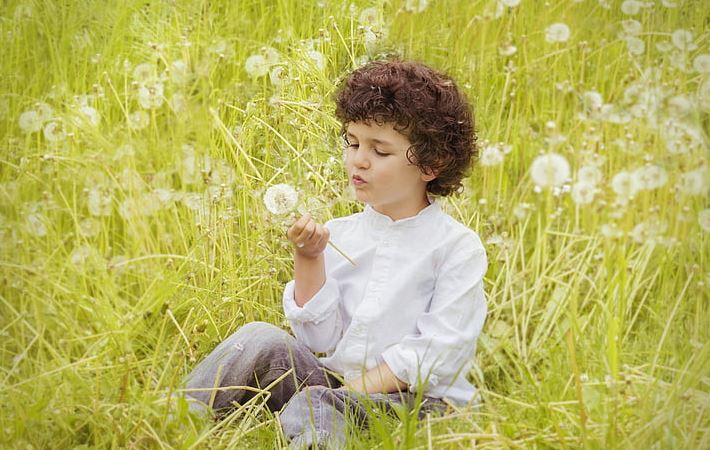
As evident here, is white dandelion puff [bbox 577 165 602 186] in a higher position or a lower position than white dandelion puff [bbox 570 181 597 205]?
higher

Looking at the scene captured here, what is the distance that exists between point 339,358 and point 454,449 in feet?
1.16

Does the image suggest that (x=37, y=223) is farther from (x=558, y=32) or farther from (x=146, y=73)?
(x=558, y=32)

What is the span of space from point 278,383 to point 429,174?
0.50 m

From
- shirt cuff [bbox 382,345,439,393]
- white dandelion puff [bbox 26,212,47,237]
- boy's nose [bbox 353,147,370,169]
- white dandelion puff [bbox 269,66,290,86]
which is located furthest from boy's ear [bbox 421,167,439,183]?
white dandelion puff [bbox 26,212,47,237]

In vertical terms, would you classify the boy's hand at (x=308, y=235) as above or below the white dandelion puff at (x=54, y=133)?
below

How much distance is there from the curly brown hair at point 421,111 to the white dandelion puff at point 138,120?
0.57 meters

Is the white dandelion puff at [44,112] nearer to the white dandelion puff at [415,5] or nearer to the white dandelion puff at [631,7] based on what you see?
the white dandelion puff at [415,5]

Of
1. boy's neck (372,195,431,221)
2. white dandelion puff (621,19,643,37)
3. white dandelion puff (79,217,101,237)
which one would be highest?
white dandelion puff (621,19,643,37)

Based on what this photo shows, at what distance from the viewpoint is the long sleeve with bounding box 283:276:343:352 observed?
1.90 m

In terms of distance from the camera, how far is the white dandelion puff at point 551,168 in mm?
2062

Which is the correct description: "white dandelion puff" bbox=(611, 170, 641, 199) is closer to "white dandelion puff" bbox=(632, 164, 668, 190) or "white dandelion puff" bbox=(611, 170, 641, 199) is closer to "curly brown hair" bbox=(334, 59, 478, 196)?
"white dandelion puff" bbox=(632, 164, 668, 190)

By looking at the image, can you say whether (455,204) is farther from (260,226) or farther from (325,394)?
(325,394)

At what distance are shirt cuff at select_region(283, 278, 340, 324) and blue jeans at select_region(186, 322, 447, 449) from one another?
0.15 ft

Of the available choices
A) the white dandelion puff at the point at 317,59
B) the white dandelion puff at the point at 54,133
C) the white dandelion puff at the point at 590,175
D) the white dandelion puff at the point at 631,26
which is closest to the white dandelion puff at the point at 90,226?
the white dandelion puff at the point at 54,133
